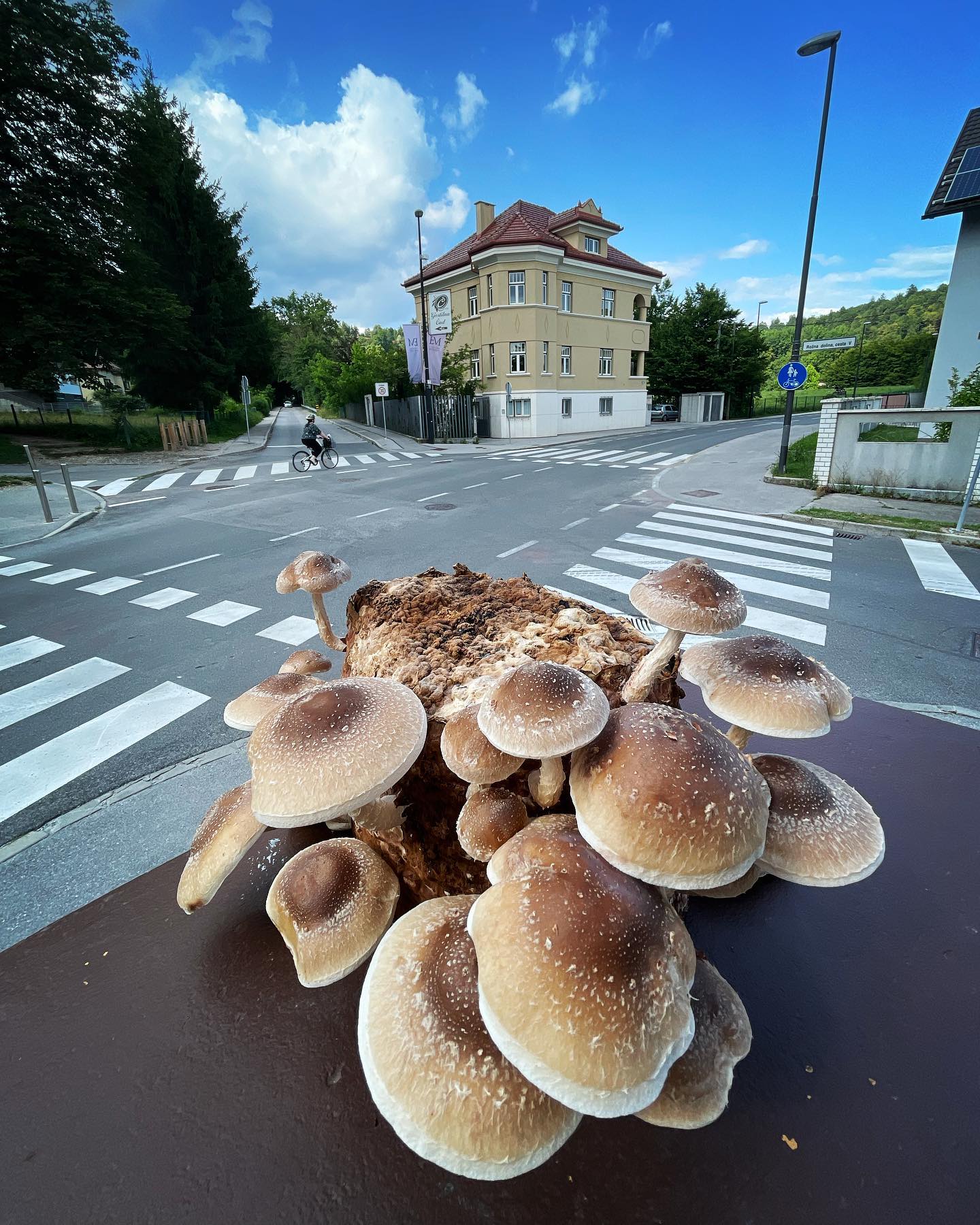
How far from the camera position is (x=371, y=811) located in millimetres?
1377

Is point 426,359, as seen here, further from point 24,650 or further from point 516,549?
point 24,650

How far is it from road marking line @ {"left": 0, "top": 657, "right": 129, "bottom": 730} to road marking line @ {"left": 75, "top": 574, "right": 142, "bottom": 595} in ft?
7.77

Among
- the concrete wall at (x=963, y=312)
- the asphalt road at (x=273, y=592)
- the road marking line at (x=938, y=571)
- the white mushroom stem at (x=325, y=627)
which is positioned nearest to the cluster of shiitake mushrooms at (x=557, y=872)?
the white mushroom stem at (x=325, y=627)

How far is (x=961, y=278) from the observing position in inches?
594

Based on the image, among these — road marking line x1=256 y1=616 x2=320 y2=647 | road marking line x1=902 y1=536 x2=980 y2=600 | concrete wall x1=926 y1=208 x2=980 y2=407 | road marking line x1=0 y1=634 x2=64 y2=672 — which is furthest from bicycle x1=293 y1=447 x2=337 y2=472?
concrete wall x1=926 y1=208 x2=980 y2=407

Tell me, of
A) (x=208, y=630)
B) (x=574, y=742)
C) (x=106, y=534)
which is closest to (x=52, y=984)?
(x=574, y=742)

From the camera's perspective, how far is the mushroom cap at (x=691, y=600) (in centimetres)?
118

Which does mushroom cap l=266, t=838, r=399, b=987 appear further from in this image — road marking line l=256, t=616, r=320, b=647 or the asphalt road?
road marking line l=256, t=616, r=320, b=647

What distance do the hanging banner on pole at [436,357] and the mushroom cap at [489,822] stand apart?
25.7m

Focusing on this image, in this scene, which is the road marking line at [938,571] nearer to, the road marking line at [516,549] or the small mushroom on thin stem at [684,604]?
the road marking line at [516,549]

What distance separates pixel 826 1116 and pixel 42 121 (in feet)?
97.8

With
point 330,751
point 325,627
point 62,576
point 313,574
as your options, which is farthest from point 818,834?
point 62,576

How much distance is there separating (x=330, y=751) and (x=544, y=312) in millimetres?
31891

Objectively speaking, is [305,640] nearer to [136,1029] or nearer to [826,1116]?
[136,1029]
